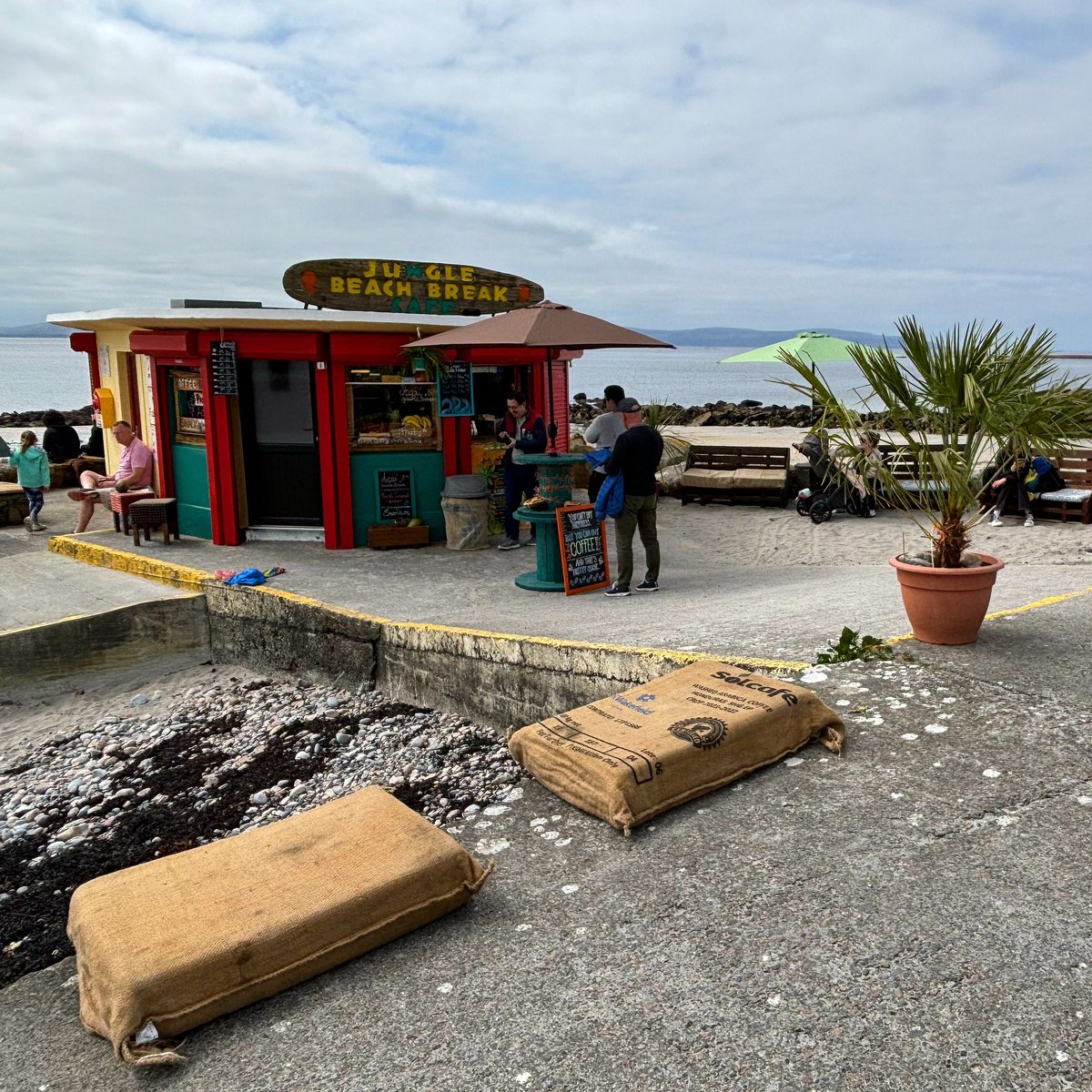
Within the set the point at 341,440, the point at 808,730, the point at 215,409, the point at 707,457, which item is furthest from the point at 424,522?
the point at 808,730

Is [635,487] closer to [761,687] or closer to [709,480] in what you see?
[761,687]

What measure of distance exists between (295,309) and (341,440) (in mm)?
1394

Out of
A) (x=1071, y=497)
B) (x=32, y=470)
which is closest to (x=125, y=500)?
(x=32, y=470)

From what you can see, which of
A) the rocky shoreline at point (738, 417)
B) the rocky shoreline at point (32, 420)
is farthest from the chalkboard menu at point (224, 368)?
the rocky shoreline at point (32, 420)

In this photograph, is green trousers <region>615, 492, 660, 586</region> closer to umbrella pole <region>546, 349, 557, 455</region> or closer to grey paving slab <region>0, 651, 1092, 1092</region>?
umbrella pole <region>546, 349, 557, 455</region>

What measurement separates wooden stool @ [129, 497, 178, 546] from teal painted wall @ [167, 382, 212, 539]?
245 mm

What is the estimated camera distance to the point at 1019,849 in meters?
3.54

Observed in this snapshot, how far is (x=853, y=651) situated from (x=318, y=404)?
6.67 meters

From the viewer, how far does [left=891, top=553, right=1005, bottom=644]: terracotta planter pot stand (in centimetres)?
534

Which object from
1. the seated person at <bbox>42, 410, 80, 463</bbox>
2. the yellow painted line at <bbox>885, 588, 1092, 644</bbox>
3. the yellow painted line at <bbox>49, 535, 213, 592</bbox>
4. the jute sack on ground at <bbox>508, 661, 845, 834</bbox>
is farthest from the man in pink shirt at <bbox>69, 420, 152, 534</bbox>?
the yellow painted line at <bbox>885, 588, 1092, 644</bbox>

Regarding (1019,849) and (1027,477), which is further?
(1027,477)

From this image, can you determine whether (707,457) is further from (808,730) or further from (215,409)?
(808,730)

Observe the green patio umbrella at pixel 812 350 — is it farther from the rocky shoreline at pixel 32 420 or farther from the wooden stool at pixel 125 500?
the rocky shoreline at pixel 32 420

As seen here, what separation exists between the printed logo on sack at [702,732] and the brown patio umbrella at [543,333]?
5.22m
